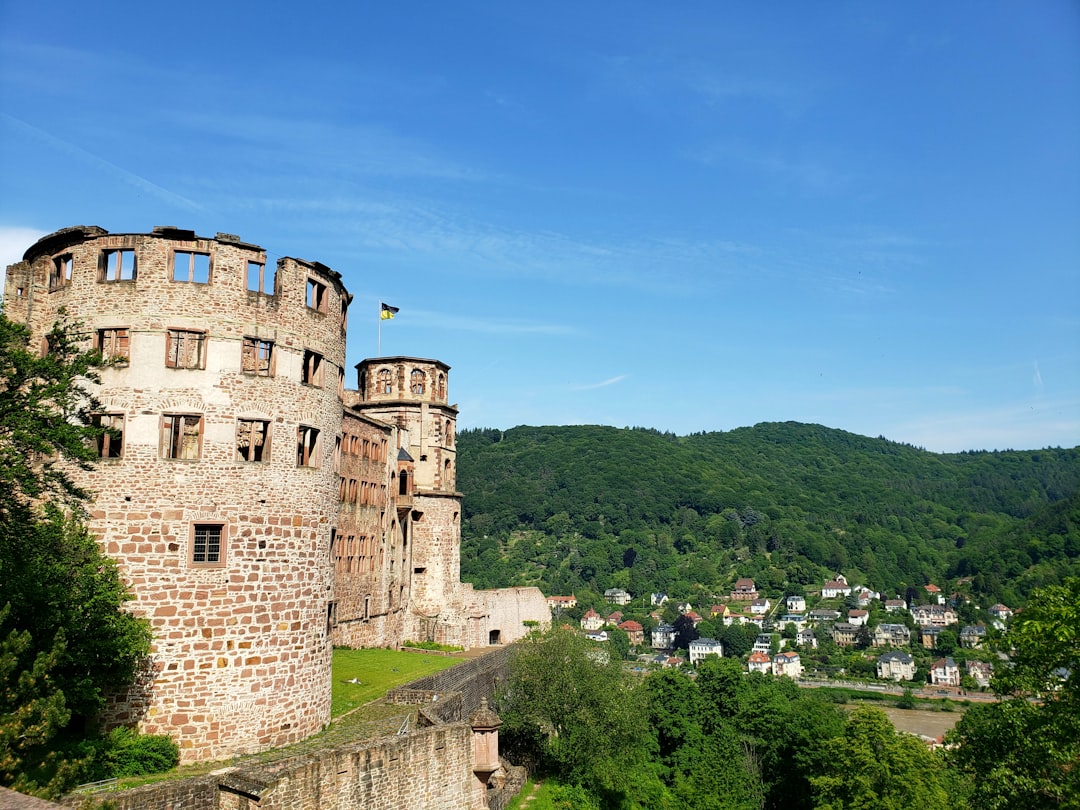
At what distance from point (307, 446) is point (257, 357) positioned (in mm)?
2895

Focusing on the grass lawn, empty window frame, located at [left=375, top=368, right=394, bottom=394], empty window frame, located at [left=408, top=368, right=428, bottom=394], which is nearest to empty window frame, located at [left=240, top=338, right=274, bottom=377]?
the grass lawn

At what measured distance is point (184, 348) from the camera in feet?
71.8

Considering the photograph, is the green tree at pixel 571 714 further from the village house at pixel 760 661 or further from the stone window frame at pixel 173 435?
the village house at pixel 760 661

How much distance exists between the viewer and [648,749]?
5769 centimetres

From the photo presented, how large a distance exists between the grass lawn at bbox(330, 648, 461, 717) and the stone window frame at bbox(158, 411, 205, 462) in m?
9.56

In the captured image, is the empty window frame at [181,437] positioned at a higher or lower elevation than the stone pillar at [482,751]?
higher

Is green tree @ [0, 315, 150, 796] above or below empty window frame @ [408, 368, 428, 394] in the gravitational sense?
below

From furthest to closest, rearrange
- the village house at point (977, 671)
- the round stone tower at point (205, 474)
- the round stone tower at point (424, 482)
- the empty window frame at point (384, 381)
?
1. the village house at point (977, 671)
2. the empty window frame at point (384, 381)
3. the round stone tower at point (424, 482)
4. the round stone tower at point (205, 474)

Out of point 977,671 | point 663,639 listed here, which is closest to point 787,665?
point 977,671

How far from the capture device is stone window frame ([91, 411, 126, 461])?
21391 millimetres

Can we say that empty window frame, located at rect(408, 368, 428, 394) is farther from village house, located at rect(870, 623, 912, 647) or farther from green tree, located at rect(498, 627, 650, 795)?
village house, located at rect(870, 623, 912, 647)

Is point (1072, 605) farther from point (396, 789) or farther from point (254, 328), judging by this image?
point (254, 328)

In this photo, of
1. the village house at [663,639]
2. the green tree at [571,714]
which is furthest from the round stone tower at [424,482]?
the village house at [663,639]

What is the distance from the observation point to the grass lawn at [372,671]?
29.0 metres
